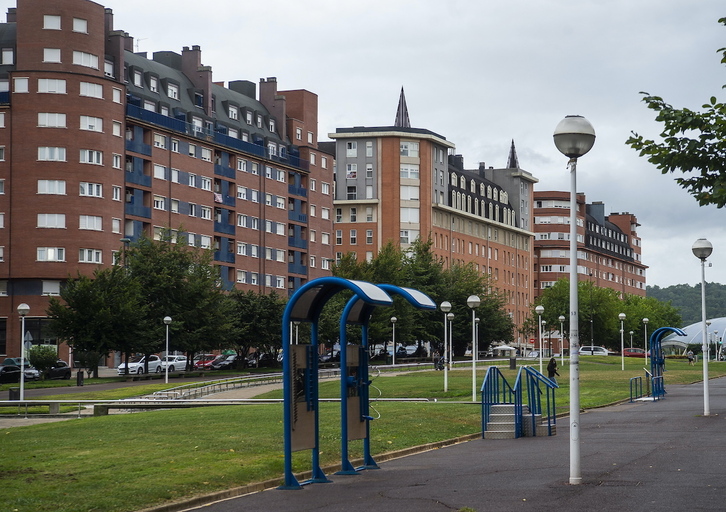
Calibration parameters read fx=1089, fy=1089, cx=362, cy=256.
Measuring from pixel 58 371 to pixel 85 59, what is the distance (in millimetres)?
26251

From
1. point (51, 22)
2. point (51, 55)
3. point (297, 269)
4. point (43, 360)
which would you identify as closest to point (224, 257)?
point (297, 269)

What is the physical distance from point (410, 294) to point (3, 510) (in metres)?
6.31

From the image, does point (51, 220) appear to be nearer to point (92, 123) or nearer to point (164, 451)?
point (92, 123)

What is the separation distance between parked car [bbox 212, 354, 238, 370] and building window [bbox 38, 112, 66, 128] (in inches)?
842

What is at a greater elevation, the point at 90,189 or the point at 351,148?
the point at 351,148

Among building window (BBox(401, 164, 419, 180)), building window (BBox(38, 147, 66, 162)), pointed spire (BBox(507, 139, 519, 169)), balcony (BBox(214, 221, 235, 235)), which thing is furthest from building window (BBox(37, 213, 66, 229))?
pointed spire (BBox(507, 139, 519, 169))

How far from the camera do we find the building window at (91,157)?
266 ft

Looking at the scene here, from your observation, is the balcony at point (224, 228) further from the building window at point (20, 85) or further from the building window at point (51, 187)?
the building window at point (20, 85)

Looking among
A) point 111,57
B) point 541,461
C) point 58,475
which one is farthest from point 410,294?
point 111,57

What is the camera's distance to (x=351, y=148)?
13238cm

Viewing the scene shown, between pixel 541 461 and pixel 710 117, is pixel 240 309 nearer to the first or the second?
pixel 541 461

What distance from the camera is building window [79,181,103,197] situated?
80.8 m

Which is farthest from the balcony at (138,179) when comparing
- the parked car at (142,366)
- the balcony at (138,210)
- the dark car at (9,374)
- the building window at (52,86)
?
the dark car at (9,374)

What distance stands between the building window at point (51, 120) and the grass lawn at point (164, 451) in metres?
52.5
